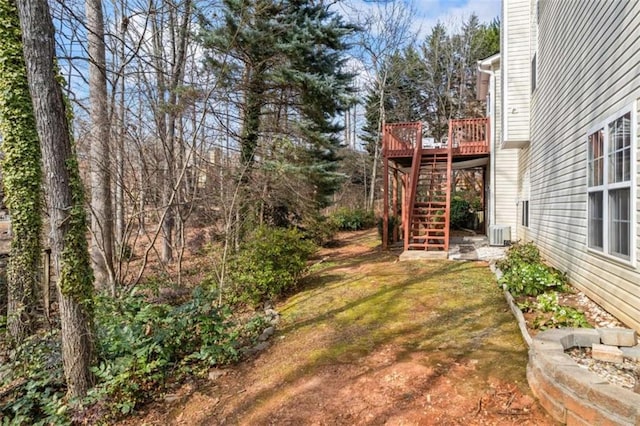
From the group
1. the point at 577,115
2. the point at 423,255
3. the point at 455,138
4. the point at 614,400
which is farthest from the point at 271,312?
the point at 455,138

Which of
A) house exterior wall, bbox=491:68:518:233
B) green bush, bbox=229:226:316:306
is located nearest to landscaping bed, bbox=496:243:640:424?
green bush, bbox=229:226:316:306

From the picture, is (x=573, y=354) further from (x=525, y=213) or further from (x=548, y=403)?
(x=525, y=213)

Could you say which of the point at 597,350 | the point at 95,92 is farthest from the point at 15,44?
the point at 597,350

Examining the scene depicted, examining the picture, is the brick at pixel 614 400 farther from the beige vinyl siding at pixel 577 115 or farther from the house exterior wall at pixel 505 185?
the house exterior wall at pixel 505 185

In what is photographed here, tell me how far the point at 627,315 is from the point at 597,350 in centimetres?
99

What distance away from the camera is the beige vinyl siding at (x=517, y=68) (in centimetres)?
864

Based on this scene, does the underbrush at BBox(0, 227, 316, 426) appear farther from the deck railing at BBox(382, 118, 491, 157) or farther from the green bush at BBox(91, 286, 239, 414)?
the deck railing at BBox(382, 118, 491, 157)

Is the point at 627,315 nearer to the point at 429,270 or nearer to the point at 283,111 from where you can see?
the point at 429,270

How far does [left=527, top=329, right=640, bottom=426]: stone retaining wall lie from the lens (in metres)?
2.25

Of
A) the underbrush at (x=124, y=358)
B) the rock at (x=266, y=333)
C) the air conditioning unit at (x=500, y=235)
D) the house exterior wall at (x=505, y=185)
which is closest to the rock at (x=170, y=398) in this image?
the underbrush at (x=124, y=358)

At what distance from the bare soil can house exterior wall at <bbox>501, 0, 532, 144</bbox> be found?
441 centimetres

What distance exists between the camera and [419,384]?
11.0 ft

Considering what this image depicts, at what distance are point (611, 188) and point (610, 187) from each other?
0.9 inches

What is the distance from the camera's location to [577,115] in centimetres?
538
